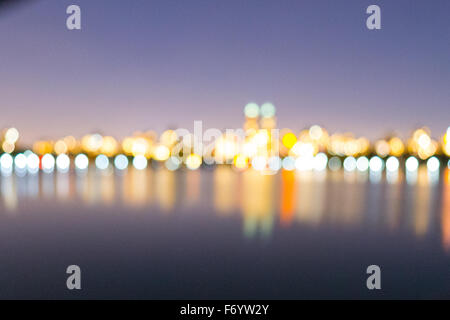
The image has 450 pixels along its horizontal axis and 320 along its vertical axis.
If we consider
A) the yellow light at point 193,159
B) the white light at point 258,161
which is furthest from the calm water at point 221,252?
the white light at point 258,161

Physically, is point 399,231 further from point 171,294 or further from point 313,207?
point 171,294

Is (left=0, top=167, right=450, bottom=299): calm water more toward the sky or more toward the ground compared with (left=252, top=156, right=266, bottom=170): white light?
more toward the sky

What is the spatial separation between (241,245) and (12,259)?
135 inches

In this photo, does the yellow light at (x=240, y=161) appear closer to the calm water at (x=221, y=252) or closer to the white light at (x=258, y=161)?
the white light at (x=258, y=161)

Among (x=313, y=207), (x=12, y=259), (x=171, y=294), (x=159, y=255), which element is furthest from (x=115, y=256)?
(x=313, y=207)

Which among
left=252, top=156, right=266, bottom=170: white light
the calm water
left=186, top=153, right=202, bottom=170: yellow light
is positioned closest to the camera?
the calm water

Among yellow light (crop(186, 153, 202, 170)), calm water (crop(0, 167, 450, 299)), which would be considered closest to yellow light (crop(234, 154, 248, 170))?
yellow light (crop(186, 153, 202, 170))

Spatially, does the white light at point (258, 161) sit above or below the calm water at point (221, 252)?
below

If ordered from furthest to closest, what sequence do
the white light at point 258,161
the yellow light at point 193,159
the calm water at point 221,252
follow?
the white light at point 258,161 < the yellow light at point 193,159 < the calm water at point 221,252

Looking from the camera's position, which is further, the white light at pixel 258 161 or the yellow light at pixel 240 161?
the white light at pixel 258 161

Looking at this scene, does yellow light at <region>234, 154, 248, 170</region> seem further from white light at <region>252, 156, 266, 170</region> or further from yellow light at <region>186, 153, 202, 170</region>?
yellow light at <region>186, 153, 202, 170</region>

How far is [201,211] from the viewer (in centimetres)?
1084

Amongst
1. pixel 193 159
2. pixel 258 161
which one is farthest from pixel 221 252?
pixel 258 161

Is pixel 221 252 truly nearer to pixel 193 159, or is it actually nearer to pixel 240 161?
pixel 240 161
